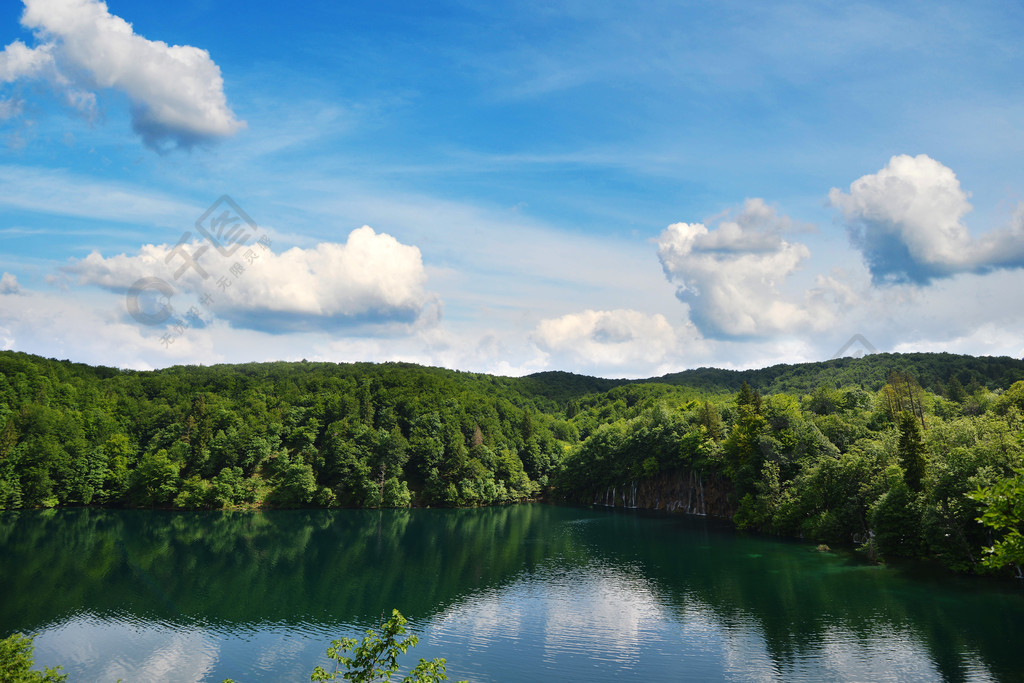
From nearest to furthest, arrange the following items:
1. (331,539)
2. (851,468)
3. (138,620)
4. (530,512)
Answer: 1. (138,620)
2. (851,468)
3. (331,539)
4. (530,512)

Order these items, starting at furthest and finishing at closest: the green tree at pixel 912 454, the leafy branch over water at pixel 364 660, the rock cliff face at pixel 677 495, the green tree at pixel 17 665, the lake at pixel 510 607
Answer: the rock cliff face at pixel 677 495, the green tree at pixel 912 454, the lake at pixel 510 607, the green tree at pixel 17 665, the leafy branch over water at pixel 364 660

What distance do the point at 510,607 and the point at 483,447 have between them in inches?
3057

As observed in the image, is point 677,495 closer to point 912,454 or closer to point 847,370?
point 912,454

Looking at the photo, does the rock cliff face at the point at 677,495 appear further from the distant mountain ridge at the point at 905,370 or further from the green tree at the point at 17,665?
the green tree at the point at 17,665

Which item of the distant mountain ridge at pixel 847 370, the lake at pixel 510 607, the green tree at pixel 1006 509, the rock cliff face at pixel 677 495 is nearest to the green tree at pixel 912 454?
the lake at pixel 510 607

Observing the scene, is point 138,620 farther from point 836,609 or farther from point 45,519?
point 45,519

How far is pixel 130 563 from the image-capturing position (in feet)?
194

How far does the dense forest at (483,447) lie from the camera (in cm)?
5797

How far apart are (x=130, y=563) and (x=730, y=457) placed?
78.3 m

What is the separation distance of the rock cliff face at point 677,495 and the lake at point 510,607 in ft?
80.0

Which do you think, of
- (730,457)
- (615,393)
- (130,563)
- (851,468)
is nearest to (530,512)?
(730,457)

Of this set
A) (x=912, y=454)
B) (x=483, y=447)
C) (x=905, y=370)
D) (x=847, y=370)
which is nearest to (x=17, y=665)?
(x=912, y=454)

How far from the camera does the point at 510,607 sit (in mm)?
45812

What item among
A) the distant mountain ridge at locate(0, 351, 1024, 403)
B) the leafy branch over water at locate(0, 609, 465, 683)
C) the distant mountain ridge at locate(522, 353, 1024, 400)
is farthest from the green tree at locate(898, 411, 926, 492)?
the distant mountain ridge at locate(0, 351, 1024, 403)
